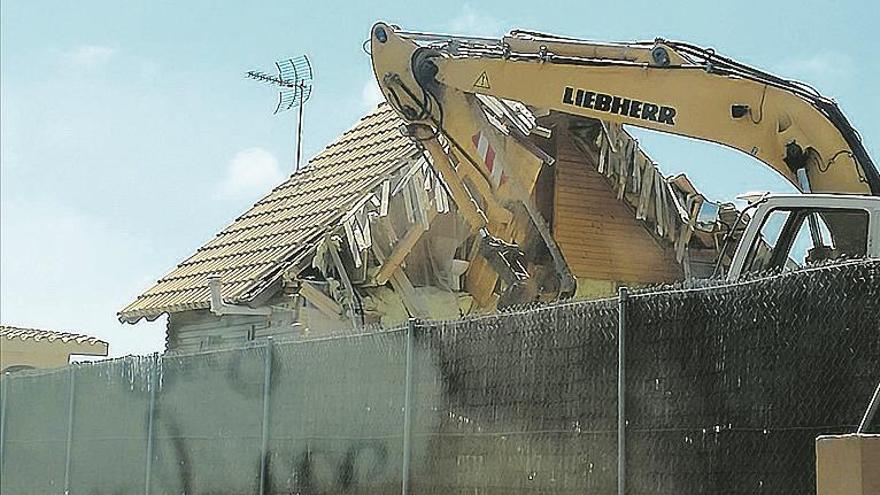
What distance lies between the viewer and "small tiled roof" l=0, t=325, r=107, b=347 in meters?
29.6

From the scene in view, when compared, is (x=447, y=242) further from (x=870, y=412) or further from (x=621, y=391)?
(x=870, y=412)

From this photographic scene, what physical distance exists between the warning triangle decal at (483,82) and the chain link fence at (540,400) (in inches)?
150

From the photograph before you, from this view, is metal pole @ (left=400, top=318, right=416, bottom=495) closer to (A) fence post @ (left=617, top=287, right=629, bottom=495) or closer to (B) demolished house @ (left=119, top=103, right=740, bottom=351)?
(A) fence post @ (left=617, top=287, right=629, bottom=495)

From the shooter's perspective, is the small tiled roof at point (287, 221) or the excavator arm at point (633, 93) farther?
the small tiled roof at point (287, 221)

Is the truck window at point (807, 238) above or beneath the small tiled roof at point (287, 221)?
beneath

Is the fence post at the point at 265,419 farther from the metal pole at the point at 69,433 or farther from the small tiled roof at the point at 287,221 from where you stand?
the small tiled roof at the point at 287,221

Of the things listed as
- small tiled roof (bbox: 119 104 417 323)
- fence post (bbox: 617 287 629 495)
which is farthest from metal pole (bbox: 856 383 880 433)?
small tiled roof (bbox: 119 104 417 323)

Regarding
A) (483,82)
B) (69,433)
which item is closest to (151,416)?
(69,433)

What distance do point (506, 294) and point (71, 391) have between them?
5.26 meters

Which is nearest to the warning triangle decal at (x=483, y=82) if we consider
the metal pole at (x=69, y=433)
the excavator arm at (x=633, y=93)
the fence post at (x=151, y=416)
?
the excavator arm at (x=633, y=93)

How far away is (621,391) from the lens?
27.0ft

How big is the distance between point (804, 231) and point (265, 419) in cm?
495

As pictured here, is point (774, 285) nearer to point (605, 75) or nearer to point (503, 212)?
point (605, 75)

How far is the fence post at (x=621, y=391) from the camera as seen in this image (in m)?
8.12
